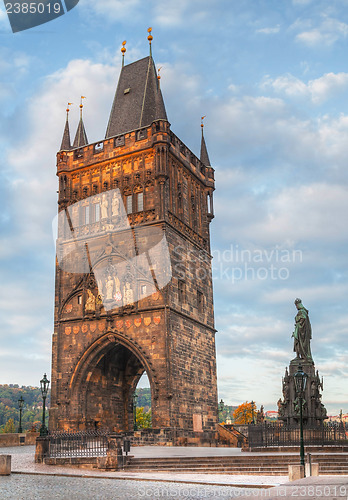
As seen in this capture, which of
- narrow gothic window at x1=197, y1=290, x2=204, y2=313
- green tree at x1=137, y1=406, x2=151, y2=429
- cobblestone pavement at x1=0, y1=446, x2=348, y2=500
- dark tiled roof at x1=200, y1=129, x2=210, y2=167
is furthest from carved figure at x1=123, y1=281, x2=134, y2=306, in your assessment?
green tree at x1=137, y1=406, x2=151, y2=429

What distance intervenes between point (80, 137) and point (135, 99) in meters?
5.26

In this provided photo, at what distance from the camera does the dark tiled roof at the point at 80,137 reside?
44344 mm

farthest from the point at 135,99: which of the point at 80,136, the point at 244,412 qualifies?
the point at 244,412

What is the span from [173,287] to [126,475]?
18.4m

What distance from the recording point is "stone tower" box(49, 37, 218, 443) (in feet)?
114

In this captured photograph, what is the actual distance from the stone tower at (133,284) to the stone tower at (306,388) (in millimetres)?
8946

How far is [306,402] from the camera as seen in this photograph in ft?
81.8

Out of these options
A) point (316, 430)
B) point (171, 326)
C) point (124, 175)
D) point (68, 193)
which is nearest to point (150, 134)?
point (124, 175)

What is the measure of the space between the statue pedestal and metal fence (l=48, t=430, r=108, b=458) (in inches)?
313

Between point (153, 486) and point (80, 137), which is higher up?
point (80, 137)

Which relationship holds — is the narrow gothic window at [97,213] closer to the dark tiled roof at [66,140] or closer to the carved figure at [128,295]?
the carved figure at [128,295]

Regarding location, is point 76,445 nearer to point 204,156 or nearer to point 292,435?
point 292,435

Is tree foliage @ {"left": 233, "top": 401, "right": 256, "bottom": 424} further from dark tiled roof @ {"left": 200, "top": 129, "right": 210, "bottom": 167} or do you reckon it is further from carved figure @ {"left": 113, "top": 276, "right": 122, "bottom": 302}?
carved figure @ {"left": 113, "top": 276, "right": 122, "bottom": 302}

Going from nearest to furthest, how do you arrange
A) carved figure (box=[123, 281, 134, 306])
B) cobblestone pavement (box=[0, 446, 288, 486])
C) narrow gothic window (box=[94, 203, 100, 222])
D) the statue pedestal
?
cobblestone pavement (box=[0, 446, 288, 486]), the statue pedestal, carved figure (box=[123, 281, 134, 306]), narrow gothic window (box=[94, 203, 100, 222])
